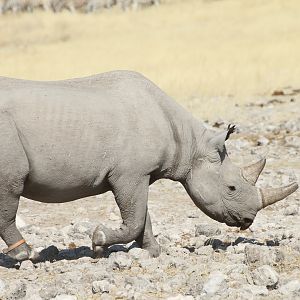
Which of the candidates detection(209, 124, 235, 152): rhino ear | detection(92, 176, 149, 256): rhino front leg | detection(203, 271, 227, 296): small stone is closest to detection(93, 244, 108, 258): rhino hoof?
detection(92, 176, 149, 256): rhino front leg

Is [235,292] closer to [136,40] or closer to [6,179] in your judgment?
[6,179]

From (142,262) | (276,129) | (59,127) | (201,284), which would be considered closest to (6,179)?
(59,127)

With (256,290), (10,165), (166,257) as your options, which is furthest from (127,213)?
(256,290)

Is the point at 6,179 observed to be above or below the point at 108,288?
above

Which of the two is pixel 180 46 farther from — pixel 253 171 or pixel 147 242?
pixel 147 242

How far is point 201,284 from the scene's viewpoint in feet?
25.5

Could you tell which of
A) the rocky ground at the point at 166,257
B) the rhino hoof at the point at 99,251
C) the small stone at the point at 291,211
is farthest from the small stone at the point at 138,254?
the small stone at the point at 291,211

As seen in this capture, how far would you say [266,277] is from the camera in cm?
786

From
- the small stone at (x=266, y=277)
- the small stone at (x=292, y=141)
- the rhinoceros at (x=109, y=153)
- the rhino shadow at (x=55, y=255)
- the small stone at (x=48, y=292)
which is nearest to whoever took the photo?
the small stone at (x=48, y=292)

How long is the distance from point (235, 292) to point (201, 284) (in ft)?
1.00

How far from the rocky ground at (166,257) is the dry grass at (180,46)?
1165cm

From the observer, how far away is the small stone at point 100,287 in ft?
25.8

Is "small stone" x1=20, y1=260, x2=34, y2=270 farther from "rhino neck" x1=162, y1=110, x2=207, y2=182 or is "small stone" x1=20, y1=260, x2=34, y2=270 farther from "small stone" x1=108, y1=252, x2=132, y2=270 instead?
"rhino neck" x1=162, y1=110, x2=207, y2=182

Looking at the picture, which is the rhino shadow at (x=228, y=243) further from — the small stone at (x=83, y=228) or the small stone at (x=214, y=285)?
the small stone at (x=214, y=285)
